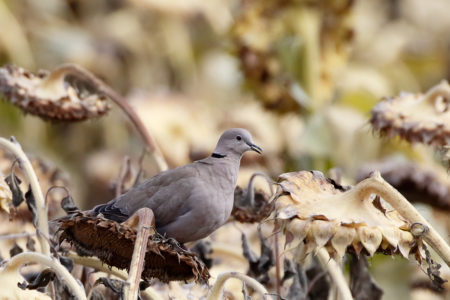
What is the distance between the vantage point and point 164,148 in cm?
454

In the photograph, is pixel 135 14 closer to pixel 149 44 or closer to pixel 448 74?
pixel 149 44

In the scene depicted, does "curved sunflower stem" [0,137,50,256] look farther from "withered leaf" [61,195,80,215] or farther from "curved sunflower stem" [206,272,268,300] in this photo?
"curved sunflower stem" [206,272,268,300]

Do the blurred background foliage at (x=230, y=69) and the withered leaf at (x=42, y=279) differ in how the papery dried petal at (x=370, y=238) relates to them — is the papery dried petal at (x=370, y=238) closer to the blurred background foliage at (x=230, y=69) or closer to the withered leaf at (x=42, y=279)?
the withered leaf at (x=42, y=279)

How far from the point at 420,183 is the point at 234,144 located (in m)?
0.99

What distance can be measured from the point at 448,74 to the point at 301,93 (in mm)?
2247

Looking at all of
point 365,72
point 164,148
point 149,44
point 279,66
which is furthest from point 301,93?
point 149,44

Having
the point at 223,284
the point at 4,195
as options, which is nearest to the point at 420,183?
the point at 223,284

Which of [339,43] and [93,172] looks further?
[93,172]

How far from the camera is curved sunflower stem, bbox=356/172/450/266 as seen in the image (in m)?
1.45

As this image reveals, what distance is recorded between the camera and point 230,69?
6.25 metres

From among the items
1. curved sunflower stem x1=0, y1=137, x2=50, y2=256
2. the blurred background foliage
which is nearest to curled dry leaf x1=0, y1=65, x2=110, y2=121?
curved sunflower stem x1=0, y1=137, x2=50, y2=256

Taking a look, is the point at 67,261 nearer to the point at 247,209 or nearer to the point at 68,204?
the point at 68,204

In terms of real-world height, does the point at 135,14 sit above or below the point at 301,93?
above

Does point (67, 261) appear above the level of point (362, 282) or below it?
above
